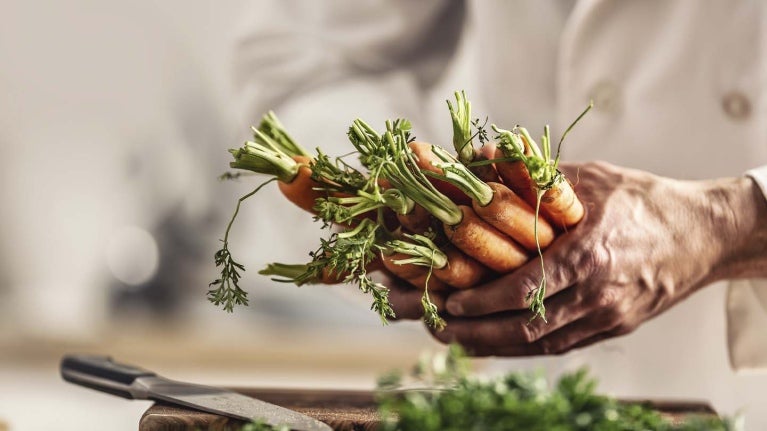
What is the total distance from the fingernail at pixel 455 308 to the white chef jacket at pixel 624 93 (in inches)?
18.8

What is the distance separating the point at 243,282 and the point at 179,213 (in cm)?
→ 25

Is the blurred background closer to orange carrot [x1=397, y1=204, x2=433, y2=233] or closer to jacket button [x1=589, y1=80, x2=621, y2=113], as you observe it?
jacket button [x1=589, y1=80, x2=621, y2=113]

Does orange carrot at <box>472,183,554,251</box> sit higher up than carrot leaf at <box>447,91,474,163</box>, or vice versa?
carrot leaf at <box>447,91,474,163</box>

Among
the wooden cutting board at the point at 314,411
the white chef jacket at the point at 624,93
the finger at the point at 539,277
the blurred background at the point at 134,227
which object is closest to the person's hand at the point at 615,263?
the finger at the point at 539,277

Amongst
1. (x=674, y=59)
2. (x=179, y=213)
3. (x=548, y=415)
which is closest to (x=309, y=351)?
(x=179, y=213)

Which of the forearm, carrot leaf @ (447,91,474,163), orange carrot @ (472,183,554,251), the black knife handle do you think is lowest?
the black knife handle

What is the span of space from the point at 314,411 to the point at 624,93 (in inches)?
27.0

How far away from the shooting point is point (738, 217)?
1.00 m

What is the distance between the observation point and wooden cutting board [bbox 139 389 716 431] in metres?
0.91

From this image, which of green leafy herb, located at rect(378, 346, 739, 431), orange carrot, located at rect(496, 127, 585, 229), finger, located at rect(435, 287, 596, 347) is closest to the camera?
green leafy herb, located at rect(378, 346, 739, 431)

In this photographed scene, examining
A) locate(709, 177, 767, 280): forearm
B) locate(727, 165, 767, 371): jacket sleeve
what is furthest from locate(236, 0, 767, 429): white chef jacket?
locate(709, 177, 767, 280): forearm

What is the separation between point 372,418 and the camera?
3.12 feet

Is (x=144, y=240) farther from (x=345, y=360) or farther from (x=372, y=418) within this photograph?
(x=372, y=418)

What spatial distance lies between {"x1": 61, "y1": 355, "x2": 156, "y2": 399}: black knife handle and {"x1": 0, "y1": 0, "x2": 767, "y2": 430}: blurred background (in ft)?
4.34
